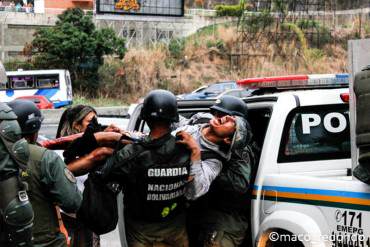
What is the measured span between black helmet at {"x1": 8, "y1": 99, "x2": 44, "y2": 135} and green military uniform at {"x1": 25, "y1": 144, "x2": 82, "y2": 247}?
0.45ft

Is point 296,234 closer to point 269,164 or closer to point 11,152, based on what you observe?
point 269,164

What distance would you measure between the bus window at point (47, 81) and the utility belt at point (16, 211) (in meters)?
30.7

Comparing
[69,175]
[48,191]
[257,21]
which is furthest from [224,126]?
[257,21]

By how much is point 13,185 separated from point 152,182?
0.83m

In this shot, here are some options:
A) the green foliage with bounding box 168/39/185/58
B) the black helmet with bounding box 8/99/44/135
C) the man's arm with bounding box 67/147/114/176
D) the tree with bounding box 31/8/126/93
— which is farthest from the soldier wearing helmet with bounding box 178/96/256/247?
the green foliage with bounding box 168/39/185/58

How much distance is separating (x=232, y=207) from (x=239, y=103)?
0.72m

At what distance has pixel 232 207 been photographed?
4.07 metres

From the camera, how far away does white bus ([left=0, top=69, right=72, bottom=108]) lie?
33312mm

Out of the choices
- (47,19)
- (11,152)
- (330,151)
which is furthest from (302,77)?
(47,19)

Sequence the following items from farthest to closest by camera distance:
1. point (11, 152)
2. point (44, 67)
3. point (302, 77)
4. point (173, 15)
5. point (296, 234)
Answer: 1. point (173, 15)
2. point (44, 67)
3. point (302, 77)
4. point (296, 234)
5. point (11, 152)

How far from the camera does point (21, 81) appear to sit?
33.6m

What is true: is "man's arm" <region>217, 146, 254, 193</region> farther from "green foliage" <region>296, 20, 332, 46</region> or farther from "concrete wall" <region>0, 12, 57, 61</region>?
"green foliage" <region>296, 20, 332, 46</region>

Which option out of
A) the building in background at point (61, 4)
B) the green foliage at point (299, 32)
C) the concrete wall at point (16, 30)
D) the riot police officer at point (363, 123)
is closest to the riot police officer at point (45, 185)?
the riot police officer at point (363, 123)

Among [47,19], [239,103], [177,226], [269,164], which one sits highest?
[47,19]
